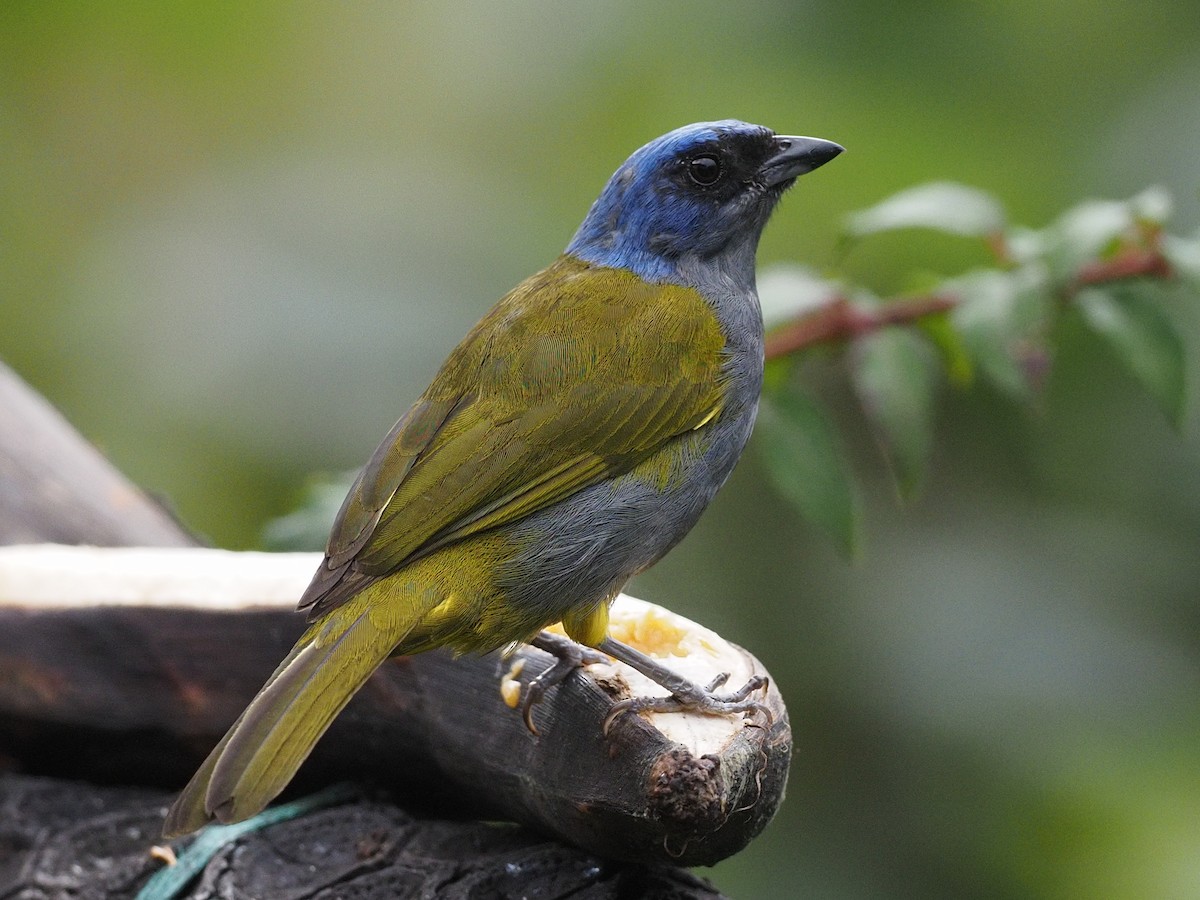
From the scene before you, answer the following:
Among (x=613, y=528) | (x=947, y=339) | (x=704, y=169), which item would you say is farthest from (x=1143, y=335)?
(x=613, y=528)

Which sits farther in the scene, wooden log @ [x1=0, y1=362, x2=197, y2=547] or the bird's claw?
wooden log @ [x1=0, y1=362, x2=197, y2=547]

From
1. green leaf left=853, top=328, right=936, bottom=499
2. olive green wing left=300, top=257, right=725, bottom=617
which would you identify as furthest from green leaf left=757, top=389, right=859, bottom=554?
olive green wing left=300, top=257, right=725, bottom=617

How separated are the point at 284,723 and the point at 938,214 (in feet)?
6.18

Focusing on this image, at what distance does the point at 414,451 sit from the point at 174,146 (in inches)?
154

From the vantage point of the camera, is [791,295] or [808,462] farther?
[791,295]

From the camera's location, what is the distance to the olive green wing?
2561mm

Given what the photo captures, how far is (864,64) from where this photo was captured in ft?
17.8

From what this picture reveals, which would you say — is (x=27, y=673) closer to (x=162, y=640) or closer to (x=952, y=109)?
(x=162, y=640)

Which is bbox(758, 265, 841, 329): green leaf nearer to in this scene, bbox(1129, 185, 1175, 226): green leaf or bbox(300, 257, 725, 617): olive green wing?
bbox(300, 257, 725, 617): olive green wing

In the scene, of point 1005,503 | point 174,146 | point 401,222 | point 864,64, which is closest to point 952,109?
point 864,64

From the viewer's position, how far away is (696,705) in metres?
2.32

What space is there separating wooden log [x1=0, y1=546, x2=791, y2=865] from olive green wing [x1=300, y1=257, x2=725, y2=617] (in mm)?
361

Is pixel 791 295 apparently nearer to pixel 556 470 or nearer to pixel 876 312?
pixel 876 312

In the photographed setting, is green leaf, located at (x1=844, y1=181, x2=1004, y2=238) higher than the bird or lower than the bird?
higher
